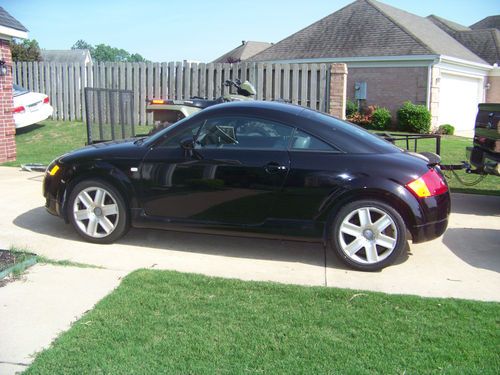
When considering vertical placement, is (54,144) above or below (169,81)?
below

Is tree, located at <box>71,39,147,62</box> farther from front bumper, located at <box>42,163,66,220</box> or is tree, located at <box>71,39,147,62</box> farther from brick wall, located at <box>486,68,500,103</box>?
front bumper, located at <box>42,163,66,220</box>

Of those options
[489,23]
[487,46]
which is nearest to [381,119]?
A: [487,46]

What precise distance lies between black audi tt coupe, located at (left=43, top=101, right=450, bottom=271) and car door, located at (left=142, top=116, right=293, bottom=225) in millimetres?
10

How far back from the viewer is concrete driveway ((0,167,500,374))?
3906 mm

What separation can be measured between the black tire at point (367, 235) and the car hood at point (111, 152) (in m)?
2.19

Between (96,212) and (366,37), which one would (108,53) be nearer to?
(366,37)

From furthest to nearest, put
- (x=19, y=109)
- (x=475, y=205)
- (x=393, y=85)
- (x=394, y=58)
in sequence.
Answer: (x=393, y=85) < (x=394, y=58) < (x=19, y=109) < (x=475, y=205)

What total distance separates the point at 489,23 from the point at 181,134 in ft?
154

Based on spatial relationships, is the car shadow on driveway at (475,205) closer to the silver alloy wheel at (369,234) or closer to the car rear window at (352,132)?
the car rear window at (352,132)

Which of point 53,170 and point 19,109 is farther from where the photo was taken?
point 19,109

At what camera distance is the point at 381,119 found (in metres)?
23.4

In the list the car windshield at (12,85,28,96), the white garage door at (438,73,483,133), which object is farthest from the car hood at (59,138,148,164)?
the white garage door at (438,73,483,133)

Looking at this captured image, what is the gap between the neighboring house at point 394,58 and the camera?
23859 mm

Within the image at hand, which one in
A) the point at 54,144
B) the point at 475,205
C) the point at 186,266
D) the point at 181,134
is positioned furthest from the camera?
the point at 54,144
